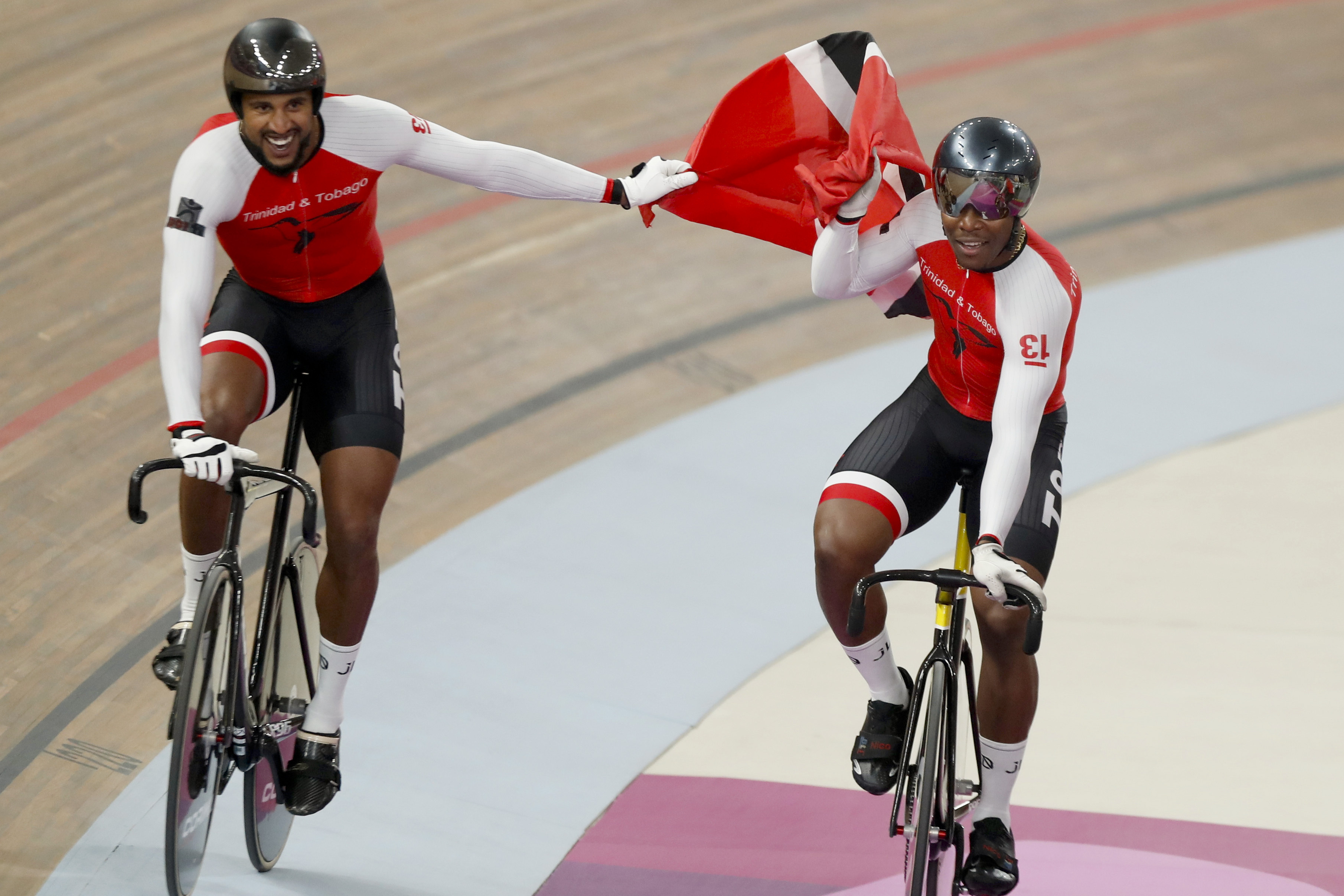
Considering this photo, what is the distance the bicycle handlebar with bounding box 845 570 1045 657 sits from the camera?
276 cm

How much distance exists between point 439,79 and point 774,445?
3148mm

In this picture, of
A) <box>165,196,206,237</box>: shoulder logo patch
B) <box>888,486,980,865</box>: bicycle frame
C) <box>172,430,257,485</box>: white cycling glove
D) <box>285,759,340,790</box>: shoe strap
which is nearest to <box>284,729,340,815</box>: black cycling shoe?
<box>285,759,340,790</box>: shoe strap

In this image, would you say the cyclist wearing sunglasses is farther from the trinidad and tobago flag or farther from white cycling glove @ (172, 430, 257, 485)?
white cycling glove @ (172, 430, 257, 485)

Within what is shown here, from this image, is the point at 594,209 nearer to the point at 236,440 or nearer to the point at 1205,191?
the point at 1205,191

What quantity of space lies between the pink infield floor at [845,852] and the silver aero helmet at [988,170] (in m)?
1.58

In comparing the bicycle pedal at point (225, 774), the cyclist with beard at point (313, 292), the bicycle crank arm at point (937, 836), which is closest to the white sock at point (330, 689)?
the cyclist with beard at point (313, 292)

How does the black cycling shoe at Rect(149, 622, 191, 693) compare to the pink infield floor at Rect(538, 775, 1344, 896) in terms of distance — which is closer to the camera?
the black cycling shoe at Rect(149, 622, 191, 693)

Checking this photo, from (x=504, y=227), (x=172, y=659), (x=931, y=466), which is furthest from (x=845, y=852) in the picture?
(x=504, y=227)

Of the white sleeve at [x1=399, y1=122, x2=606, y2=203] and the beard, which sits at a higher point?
the white sleeve at [x1=399, y1=122, x2=606, y2=203]

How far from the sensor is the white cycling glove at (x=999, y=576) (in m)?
2.80

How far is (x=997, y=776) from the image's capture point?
333 centimetres

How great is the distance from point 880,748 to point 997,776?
9.9 inches

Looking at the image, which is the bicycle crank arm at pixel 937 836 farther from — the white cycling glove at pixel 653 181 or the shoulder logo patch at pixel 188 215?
the shoulder logo patch at pixel 188 215

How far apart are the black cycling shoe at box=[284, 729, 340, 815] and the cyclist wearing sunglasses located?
3.78ft
